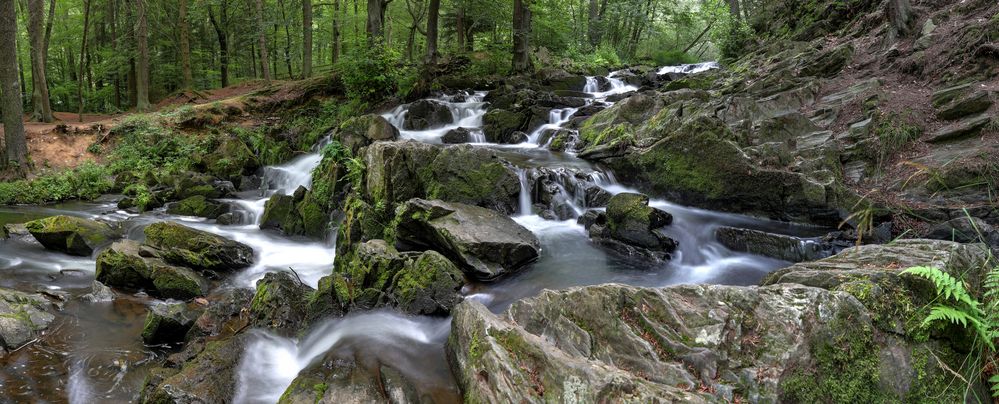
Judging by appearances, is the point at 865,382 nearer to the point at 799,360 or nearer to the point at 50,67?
the point at 799,360

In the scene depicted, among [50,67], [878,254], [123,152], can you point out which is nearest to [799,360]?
[878,254]

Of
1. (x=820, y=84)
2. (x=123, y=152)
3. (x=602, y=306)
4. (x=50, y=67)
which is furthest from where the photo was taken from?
(x=50, y=67)

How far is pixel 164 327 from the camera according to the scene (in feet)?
19.9

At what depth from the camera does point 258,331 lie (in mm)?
6102

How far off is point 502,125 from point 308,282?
8994 mm

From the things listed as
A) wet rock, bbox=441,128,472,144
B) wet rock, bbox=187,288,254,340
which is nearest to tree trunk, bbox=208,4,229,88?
wet rock, bbox=441,128,472,144

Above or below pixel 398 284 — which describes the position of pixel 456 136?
above

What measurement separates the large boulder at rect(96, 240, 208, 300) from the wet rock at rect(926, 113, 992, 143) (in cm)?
1267

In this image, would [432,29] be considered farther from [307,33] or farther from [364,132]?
[364,132]

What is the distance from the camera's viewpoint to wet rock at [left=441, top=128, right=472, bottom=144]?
610 inches

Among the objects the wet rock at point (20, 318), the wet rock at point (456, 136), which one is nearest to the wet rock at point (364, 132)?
the wet rock at point (456, 136)

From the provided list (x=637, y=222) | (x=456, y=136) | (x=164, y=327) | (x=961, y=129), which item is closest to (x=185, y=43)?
(x=456, y=136)

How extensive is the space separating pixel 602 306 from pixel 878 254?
2768 millimetres

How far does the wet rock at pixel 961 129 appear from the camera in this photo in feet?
27.1
